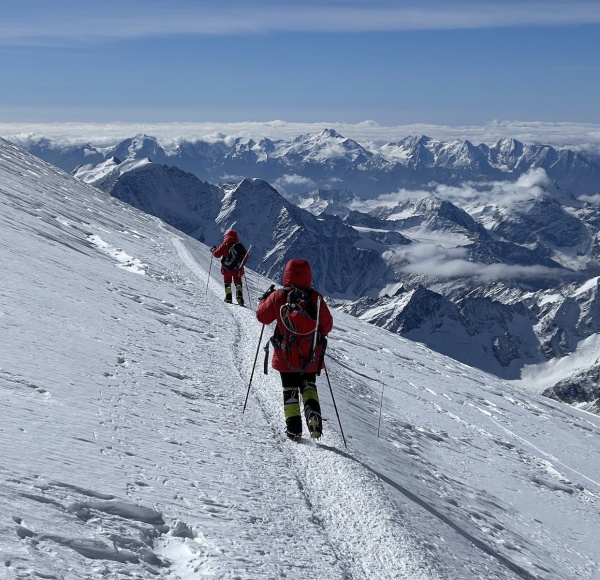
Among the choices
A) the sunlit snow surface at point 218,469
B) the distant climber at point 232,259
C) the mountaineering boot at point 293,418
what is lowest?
the sunlit snow surface at point 218,469

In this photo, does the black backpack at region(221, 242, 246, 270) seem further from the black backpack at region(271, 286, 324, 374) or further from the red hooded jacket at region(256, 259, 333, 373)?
the black backpack at region(271, 286, 324, 374)

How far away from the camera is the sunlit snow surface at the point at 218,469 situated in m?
6.00

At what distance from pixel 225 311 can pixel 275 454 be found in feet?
45.9

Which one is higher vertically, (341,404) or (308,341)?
(308,341)

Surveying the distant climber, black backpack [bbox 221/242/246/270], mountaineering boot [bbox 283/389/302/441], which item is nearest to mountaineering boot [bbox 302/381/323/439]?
mountaineering boot [bbox 283/389/302/441]

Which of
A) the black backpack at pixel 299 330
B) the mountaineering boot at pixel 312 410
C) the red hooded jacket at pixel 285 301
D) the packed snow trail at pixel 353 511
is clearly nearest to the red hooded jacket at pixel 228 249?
the packed snow trail at pixel 353 511

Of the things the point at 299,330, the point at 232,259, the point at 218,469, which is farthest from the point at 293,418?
the point at 232,259

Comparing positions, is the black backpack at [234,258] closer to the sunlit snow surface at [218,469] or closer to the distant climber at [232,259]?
the distant climber at [232,259]

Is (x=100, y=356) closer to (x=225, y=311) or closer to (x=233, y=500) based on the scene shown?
(x=233, y=500)

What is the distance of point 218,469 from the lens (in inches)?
320

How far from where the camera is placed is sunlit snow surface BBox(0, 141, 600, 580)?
600cm

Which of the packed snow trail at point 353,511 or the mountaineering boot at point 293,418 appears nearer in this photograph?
the packed snow trail at point 353,511

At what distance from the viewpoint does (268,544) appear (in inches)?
257

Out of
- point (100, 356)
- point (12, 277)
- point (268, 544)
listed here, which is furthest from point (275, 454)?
point (12, 277)
